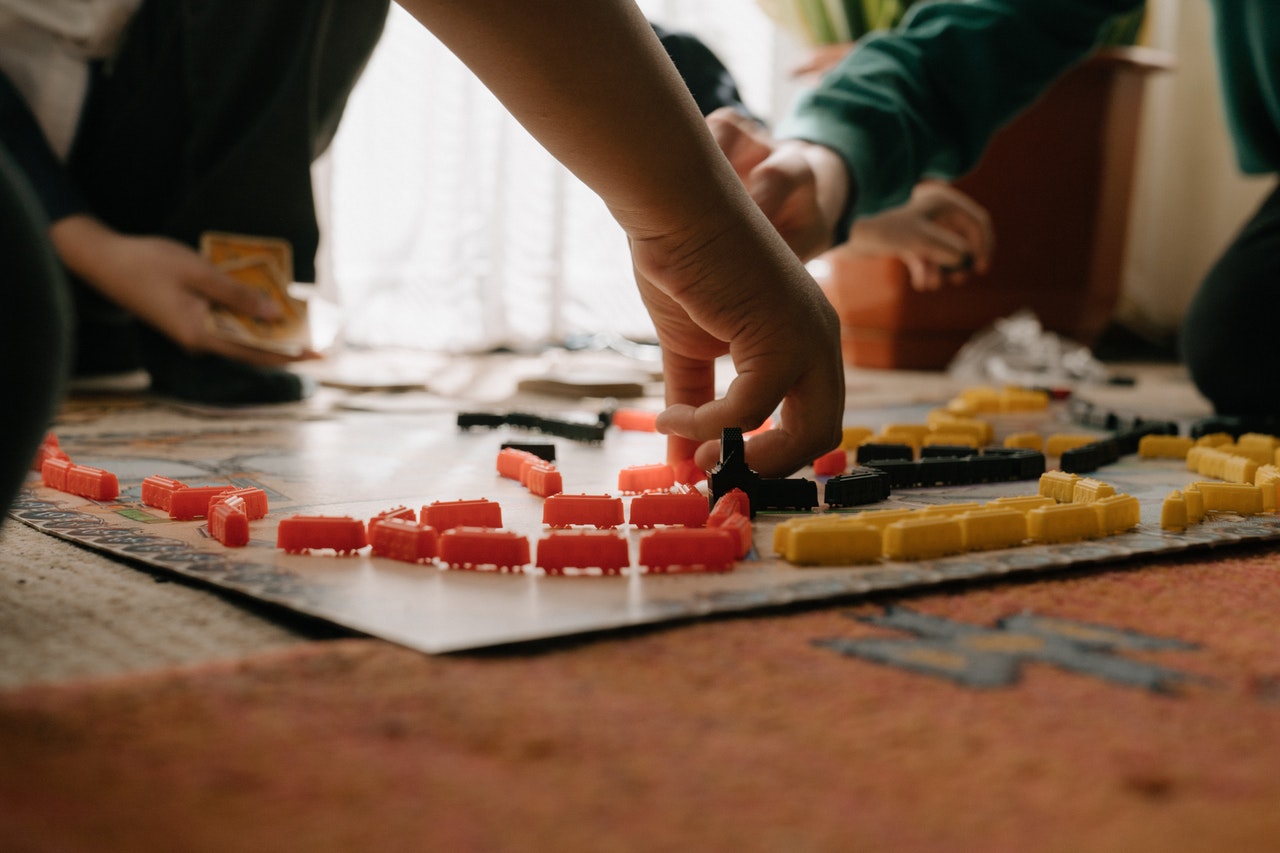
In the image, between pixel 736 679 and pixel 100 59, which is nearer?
pixel 736 679

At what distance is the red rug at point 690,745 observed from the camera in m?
0.37

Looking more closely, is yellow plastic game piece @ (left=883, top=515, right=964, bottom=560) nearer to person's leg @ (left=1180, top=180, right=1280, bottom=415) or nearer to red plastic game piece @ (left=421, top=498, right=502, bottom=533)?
red plastic game piece @ (left=421, top=498, right=502, bottom=533)

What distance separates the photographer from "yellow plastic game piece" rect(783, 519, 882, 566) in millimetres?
672

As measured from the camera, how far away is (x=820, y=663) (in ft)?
1.72

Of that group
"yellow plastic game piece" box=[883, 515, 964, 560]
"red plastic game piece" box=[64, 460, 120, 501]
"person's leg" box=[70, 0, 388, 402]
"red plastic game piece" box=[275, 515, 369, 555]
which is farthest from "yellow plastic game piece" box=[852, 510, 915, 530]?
"person's leg" box=[70, 0, 388, 402]

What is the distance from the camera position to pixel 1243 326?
1435 millimetres

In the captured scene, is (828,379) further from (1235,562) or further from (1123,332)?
(1123,332)

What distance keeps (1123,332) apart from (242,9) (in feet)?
8.46

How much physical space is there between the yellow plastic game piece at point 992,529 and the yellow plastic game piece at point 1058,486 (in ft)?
0.44

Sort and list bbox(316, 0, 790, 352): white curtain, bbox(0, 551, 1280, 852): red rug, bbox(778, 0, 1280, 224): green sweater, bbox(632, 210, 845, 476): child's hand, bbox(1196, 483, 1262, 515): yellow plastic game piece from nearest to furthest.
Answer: bbox(0, 551, 1280, 852): red rug < bbox(632, 210, 845, 476): child's hand < bbox(1196, 483, 1262, 515): yellow plastic game piece < bbox(778, 0, 1280, 224): green sweater < bbox(316, 0, 790, 352): white curtain

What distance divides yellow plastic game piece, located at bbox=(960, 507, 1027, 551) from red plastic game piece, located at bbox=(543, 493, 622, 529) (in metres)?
0.24

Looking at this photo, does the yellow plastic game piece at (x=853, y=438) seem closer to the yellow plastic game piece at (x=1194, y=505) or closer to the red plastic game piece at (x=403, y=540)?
the yellow plastic game piece at (x=1194, y=505)

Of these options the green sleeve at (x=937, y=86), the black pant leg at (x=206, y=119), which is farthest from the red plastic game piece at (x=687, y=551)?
the black pant leg at (x=206, y=119)

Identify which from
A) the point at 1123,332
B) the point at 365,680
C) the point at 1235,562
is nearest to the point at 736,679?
the point at 365,680
